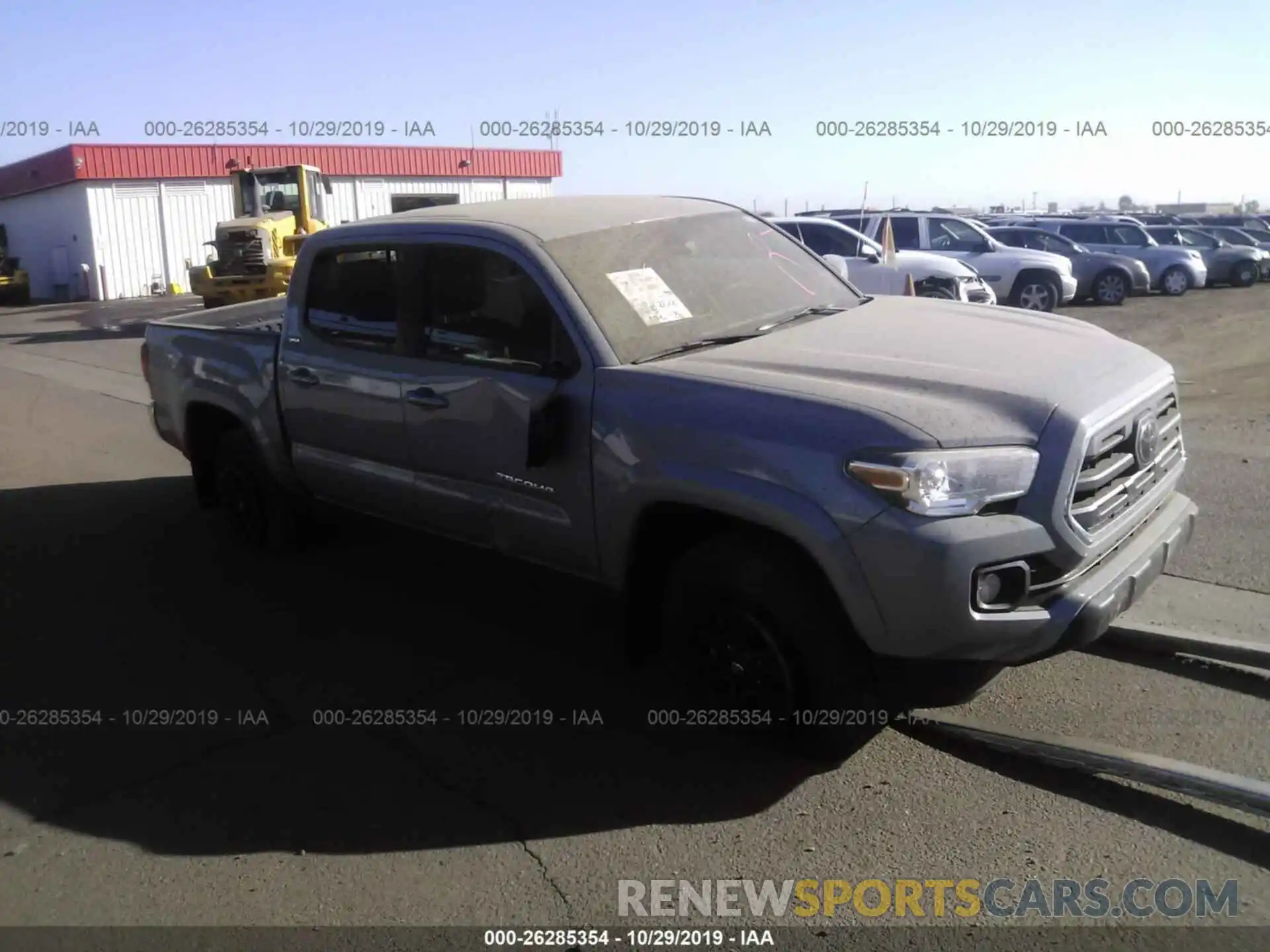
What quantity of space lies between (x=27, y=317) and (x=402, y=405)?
27.8 m

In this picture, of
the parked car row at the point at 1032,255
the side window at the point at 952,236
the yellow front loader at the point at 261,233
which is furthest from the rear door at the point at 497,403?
the yellow front loader at the point at 261,233

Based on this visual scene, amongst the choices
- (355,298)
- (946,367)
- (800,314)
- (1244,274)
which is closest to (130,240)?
(1244,274)

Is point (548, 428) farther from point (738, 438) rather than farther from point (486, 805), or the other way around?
point (486, 805)

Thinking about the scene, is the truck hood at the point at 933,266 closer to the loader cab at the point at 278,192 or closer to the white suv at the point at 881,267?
the white suv at the point at 881,267

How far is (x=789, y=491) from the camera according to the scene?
3.56 m

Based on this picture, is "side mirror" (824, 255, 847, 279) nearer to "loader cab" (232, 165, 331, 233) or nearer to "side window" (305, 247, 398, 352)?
"side window" (305, 247, 398, 352)

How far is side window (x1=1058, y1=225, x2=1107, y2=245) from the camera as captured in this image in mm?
23438

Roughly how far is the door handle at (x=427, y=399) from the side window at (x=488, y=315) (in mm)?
154

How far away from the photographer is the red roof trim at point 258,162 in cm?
3431

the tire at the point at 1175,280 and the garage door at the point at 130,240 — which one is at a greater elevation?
the garage door at the point at 130,240

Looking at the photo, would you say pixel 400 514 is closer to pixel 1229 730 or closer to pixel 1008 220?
pixel 1229 730

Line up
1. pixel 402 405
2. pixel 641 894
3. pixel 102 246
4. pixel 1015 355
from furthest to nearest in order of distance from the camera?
pixel 102 246
pixel 402 405
pixel 1015 355
pixel 641 894

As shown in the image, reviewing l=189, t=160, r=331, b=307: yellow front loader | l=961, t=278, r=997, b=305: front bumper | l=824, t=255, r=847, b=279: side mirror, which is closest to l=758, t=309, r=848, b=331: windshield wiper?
l=824, t=255, r=847, b=279: side mirror

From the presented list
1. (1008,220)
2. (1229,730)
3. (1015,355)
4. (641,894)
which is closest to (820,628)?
(641,894)
